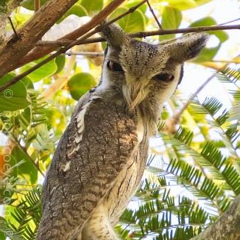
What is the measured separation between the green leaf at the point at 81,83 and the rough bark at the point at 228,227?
121 cm

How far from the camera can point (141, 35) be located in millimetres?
1616

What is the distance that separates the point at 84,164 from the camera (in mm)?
2084

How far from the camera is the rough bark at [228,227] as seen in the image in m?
1.29

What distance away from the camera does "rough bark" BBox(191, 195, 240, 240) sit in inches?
50.9

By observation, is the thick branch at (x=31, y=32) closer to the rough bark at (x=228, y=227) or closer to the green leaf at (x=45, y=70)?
the rough bark at (x=228, y=227)

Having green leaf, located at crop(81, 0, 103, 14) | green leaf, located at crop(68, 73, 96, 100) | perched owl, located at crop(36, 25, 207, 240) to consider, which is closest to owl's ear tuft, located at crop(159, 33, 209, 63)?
perched owl, located at crop(36, 25, 207, 240)

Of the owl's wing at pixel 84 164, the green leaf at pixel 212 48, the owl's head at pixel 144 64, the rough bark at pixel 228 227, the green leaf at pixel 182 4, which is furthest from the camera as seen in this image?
the green leaf at pixel 182 4

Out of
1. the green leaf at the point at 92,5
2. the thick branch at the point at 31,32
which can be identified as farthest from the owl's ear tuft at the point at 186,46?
the thick branch at the point at 31,32

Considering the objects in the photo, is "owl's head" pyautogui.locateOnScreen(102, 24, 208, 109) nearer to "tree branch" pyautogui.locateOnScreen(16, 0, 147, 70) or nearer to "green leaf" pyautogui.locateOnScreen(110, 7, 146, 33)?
"green leaf" pyautogui.locateOnScreen(110, 7, 146, 33)

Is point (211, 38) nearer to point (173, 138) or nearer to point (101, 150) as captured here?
point (173, 138)

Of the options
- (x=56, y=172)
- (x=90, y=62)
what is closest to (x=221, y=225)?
(x=56, y=172)

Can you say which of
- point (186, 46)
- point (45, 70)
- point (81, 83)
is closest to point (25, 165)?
point (45, 70)

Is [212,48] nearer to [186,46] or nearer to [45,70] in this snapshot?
[186,46]

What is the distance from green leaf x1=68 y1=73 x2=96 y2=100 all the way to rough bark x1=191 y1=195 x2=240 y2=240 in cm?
121
